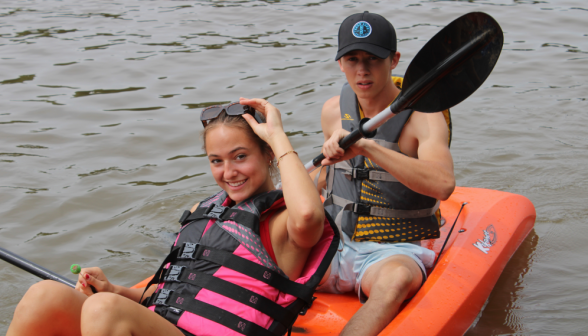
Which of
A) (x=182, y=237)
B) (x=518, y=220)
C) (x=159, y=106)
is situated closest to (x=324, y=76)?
(x=159, y=106)

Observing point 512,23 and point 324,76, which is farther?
point 512,23

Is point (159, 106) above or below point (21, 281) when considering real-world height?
above

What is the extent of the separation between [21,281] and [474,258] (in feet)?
8.36

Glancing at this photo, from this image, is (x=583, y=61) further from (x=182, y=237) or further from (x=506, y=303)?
(x=182, y=237)

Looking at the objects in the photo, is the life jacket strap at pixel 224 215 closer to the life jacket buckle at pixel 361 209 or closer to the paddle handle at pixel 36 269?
the paddle handle at pixel 36 269

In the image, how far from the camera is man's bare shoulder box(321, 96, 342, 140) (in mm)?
2979

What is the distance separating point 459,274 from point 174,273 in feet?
4.47

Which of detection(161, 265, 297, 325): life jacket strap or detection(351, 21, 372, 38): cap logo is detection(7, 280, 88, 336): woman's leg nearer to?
detection(161, 265, 297, 325): life jacket strap

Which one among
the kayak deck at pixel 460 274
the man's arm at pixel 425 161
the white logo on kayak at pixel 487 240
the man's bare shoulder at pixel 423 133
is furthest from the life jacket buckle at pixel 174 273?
the white logo on kayak at pixel 487 240

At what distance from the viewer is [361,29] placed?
259 cm

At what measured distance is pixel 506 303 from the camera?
119 inches

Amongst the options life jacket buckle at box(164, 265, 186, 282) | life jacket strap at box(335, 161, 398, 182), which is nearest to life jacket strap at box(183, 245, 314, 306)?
life jacket buckle at box(164, 265, 186, 282)

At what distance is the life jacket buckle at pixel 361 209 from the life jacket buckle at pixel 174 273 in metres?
1.05

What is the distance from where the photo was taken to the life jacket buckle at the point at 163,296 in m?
1.92
